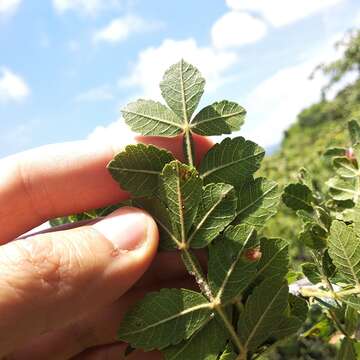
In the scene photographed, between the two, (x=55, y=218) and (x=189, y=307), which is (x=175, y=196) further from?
(x=55, y=218)

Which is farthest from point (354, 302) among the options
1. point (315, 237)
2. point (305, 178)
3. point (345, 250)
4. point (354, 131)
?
point (354, 131)

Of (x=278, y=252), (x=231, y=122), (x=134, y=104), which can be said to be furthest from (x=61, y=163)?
(x=278, y=252)

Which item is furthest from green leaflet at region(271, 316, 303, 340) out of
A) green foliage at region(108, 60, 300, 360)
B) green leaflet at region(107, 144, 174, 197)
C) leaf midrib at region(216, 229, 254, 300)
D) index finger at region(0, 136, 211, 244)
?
index finger at region(0, 136, 211, 244)

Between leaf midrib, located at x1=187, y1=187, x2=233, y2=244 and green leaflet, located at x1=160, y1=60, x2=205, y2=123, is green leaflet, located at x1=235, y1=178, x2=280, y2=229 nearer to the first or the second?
leaf midrib, located at x1=187, y1=187, x2=233, y2=244

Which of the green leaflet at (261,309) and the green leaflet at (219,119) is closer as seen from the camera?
the green leaflet at (261,309)

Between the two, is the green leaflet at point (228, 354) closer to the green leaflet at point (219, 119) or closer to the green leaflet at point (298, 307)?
the green leaflet at point (298, 307)

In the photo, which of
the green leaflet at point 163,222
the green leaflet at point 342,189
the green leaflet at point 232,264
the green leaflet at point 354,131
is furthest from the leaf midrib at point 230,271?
the green leaflet at point 354,131
